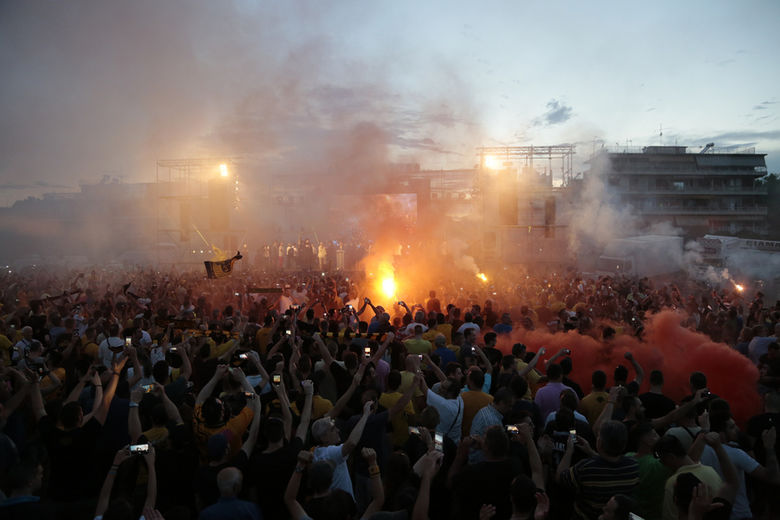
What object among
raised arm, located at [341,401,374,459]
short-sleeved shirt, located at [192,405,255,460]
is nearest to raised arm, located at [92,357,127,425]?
short-sleeved shirt, located at [192,405,255,460]

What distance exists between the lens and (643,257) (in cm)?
3014

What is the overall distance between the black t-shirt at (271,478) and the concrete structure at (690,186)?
145ft

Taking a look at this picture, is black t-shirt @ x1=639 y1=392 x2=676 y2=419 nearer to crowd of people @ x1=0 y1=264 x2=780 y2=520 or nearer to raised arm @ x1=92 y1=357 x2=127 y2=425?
crowd of people @ x1=0 y1=264 x2=780 y2=520

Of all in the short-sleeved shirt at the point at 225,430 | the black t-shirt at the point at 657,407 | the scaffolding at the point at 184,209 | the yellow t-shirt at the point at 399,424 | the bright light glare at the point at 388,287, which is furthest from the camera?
the scaffolding at the point at 184,209

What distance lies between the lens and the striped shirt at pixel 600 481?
8.87 ft

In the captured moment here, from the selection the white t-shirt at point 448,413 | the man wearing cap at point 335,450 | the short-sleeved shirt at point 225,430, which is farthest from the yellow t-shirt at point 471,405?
the short-sleeved shirt at point 225,430

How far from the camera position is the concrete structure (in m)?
43.0

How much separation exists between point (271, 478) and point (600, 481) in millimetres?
1963

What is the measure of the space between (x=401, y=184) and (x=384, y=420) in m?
25.7

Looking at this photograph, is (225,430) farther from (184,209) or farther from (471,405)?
(184,209)

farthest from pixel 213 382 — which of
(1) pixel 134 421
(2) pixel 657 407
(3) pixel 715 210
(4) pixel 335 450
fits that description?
(3) pixel 715 210

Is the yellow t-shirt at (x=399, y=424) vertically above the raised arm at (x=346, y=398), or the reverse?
the raised arm at (x=346, y=398)

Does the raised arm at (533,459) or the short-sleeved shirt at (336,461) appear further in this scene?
the short-sleeved shirt at (336,461)

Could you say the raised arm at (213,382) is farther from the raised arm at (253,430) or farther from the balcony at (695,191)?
the balcony at (695,191)
